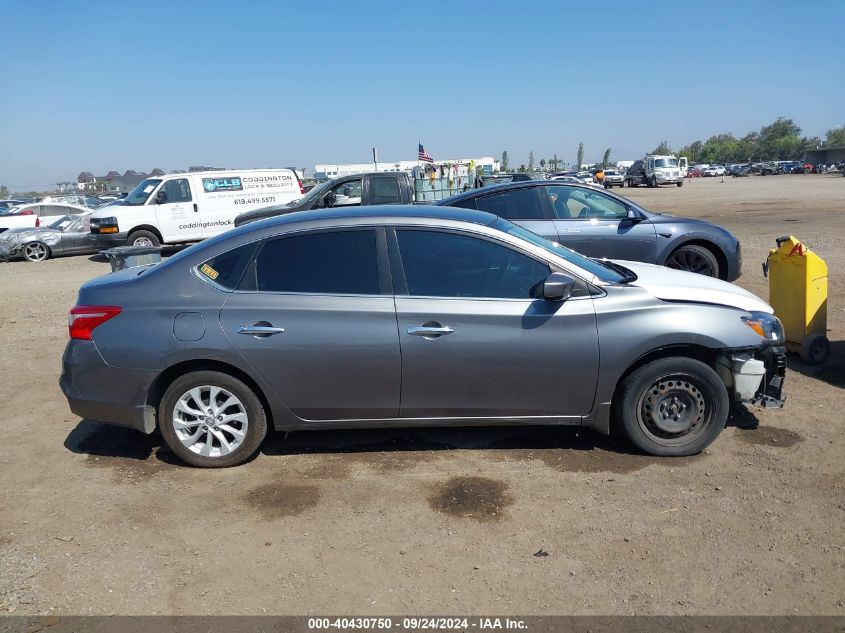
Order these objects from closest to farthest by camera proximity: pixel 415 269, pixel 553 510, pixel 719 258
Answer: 1. pixel 553 510
2. pixel 415 269
3. pixel 719 258

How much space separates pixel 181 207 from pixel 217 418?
12.7 m

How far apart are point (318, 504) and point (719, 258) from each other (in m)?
6.66

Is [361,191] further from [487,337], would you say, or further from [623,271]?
[487,337]

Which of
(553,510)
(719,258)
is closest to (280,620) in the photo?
(553,510)

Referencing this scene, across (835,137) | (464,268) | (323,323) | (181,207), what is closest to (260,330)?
(323,323)

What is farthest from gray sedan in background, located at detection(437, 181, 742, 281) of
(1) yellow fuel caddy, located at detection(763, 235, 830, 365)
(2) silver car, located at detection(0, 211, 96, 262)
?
(2) silver car, located at detection(0, 211, 96, 262)

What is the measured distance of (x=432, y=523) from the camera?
381 centimetres

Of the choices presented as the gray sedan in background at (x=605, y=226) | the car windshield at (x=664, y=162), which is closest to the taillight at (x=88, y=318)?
the gray sedan in background at (x=605, y=226)

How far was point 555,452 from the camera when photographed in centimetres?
465

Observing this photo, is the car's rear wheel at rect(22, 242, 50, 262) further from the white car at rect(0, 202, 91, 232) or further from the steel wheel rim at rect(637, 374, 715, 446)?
the steel wheel rim at rect(637, 374, 715, 446)

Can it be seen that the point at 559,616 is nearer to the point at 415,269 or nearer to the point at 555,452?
the point at 555,452

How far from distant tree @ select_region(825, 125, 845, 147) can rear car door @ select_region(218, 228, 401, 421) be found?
463ft

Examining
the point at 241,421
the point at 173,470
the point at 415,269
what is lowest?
the point at 173,470

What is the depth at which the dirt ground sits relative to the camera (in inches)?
125
